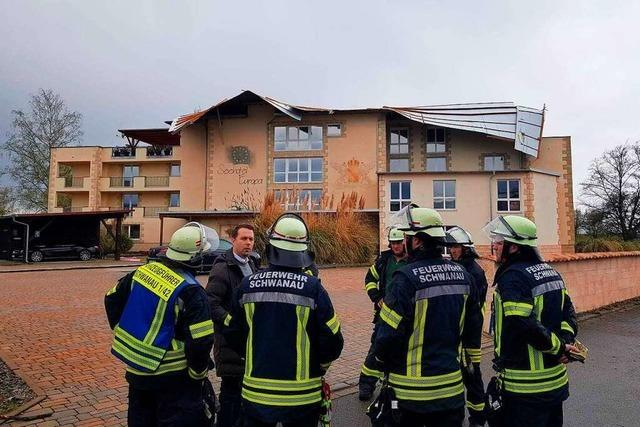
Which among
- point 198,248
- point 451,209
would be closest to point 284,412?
point 198,248

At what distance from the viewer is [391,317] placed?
269 centimetres

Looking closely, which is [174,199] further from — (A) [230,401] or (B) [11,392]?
(A) [230,401]

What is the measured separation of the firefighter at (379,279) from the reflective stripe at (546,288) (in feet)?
6.08

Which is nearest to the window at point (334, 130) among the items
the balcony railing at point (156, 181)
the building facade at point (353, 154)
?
the building facade at point (353, 154)

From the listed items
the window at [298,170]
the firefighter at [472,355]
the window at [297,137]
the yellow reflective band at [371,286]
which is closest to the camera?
the firefighter at [472,355]

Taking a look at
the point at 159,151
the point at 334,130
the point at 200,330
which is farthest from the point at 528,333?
the point at 159,151

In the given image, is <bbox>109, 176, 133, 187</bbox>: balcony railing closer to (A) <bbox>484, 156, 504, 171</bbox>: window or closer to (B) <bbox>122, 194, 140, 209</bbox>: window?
(B) <bbox>122, 194, 140, 209</bbox>: window

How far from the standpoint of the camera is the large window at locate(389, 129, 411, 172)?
124 ft

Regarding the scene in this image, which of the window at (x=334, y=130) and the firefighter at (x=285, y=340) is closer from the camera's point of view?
the firefighter at (x=285, y=340)

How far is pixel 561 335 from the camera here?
3.00 metres

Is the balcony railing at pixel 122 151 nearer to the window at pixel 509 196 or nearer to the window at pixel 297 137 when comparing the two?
the window at pixel 297 137

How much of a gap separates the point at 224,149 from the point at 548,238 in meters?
24.1

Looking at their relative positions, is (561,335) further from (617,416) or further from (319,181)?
(319,181)

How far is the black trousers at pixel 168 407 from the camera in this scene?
2756mm
